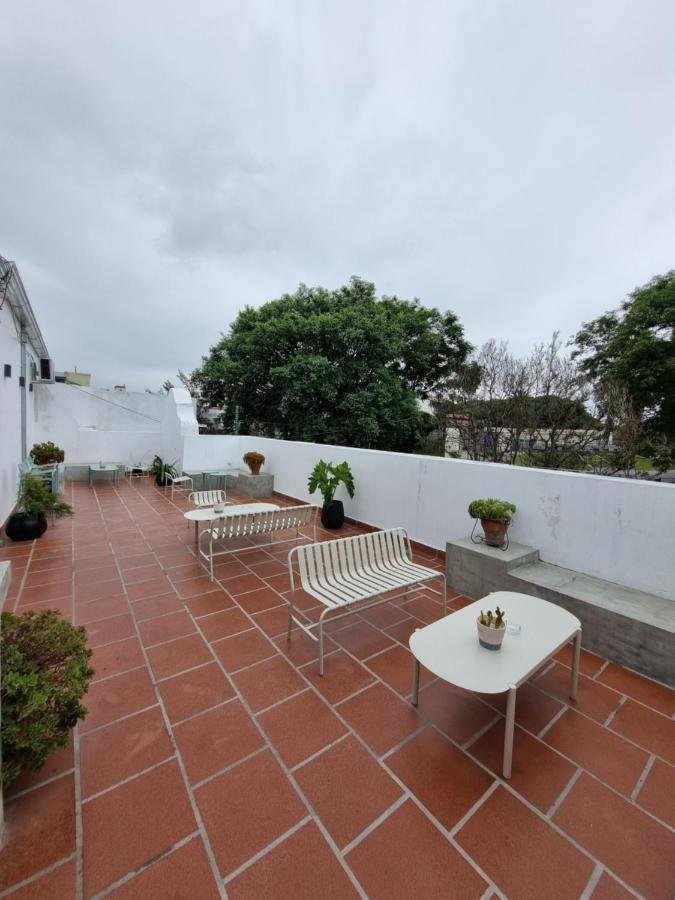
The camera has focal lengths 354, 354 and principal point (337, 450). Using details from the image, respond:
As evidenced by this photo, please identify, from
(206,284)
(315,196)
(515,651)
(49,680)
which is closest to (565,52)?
(315,196)

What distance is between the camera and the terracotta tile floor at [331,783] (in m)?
1.18

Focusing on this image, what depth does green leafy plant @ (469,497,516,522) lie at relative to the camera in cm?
330

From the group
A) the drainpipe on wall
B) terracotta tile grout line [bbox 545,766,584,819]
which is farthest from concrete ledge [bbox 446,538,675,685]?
the drainpipe on wall

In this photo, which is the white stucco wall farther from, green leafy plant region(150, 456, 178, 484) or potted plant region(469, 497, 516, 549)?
potted plant region(469, 497, 516, 549)

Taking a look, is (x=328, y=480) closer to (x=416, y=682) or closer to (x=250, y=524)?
(x=250, y=524)

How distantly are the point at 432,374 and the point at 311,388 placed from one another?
639 centimetres

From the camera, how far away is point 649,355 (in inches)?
386

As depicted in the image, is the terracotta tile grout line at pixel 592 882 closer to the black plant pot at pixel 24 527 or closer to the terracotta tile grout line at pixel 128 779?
the terracotta tile grout line at pixel 128 779

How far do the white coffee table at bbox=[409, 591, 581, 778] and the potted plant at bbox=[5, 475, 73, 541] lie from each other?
5.02 metres

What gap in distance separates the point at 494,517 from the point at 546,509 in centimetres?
49

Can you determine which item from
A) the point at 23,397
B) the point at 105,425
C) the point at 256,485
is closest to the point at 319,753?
the point at 256,485

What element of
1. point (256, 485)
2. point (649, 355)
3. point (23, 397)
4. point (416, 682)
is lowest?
point (416, 682)

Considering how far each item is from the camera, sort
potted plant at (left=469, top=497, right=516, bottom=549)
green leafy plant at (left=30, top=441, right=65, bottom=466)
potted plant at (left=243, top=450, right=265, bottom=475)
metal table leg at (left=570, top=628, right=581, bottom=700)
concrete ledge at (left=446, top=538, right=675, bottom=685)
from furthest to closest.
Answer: potted plant at (left=243, top=450, right=265, bottom=475) → green leafy plant at (left=30, top=441, right=65, bottom=466) → potted plant at (left=469, top=497, right=516, bottom=549) → concrete ledge at (left=446, top=538, right=675, bottom=685) → metal table leg at (left=570, top=628, right=581, bottom=700)

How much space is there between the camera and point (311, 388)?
11281 mm
